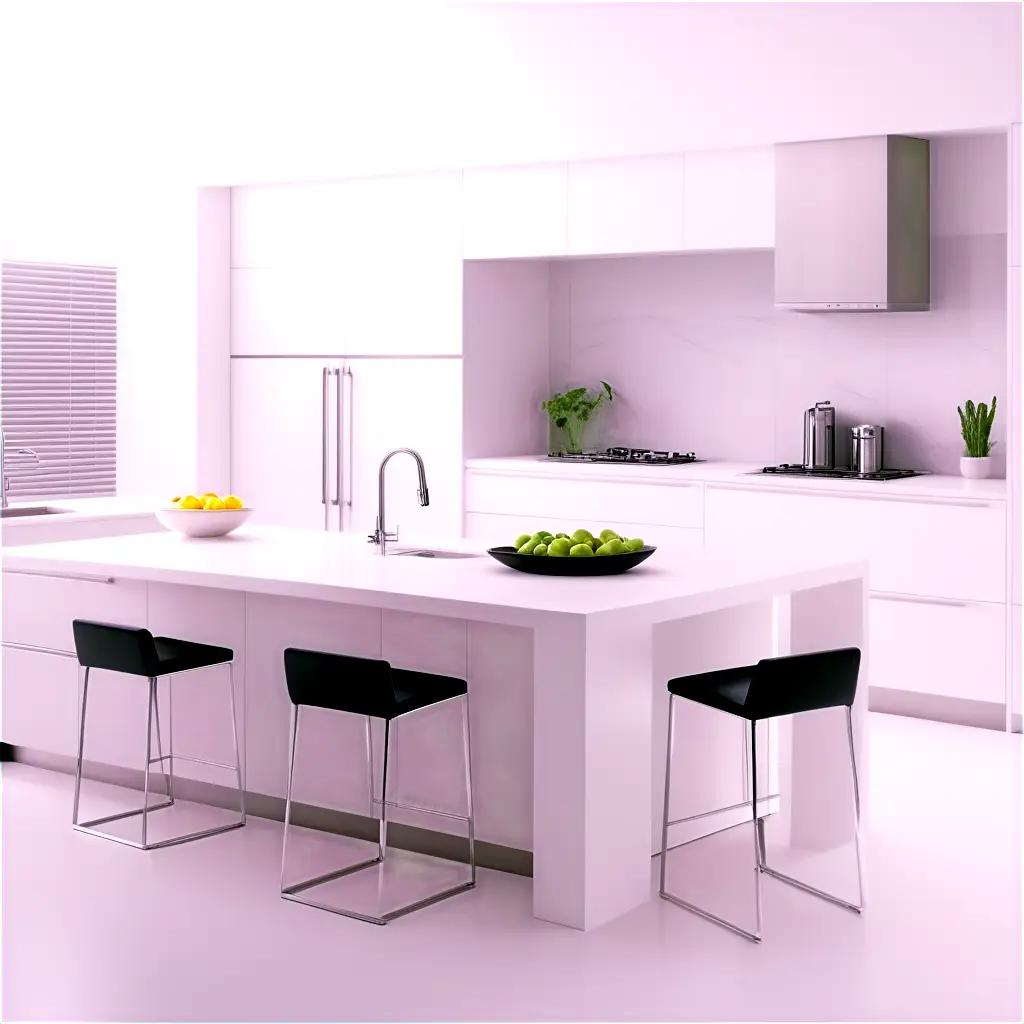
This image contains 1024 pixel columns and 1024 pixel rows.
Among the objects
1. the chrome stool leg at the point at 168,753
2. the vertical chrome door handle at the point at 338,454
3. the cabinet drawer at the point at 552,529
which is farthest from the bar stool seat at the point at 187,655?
the vertical chrome door handle at the point at 338,454

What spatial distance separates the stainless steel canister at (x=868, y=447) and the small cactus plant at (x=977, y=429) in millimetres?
404

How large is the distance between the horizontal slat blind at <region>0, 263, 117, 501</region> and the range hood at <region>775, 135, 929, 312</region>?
Answer: 4716 millimetres

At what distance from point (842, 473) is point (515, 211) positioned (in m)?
1.90

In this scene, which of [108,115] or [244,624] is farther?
[108,115]

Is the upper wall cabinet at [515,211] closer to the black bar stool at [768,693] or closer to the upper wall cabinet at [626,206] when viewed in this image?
the upper wall cabinet at [626,206]

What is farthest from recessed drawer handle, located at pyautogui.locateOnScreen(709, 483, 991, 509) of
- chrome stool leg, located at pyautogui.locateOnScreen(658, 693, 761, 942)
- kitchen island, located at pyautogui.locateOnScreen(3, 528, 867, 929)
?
chrome stool leg, located at pyautogui.locateOnScreen(658, 693, 761, 942)

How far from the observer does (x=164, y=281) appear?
7926 millimetres

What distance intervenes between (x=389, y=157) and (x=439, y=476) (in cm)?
152

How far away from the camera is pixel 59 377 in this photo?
9109 mm

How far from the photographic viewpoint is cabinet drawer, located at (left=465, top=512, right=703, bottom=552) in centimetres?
644

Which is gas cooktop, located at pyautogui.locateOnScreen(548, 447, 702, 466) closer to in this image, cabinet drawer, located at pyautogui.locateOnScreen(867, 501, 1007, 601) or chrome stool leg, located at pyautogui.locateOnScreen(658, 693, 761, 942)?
cabinet drawer, located at pyautogui.locateOnScreen(867, 501, 1007, 601)

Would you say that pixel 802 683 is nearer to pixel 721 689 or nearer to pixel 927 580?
pixel 721 689

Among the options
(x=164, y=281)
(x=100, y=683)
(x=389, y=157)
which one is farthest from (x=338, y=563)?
(x=164, y=281)

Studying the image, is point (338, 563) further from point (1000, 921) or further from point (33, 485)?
point (33, 485)
